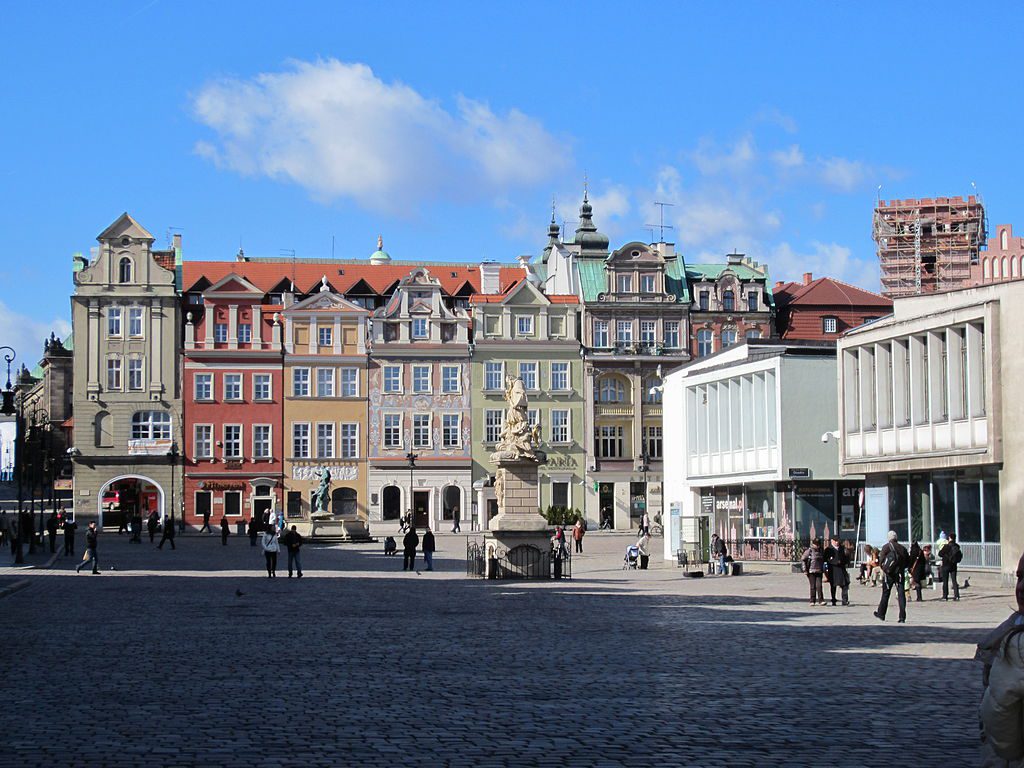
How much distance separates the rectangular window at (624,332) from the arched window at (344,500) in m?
18.3

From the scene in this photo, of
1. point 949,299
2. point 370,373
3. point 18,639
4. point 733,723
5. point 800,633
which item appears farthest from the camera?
point 370,373

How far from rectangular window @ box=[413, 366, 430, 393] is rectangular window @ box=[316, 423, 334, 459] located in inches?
225

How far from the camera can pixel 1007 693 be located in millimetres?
7668

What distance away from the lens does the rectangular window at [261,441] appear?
8719 cm

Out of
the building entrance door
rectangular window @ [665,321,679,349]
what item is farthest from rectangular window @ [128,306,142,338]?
rectangular window @ [665,321,679,349]

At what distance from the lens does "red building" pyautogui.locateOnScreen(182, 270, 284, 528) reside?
86.4m

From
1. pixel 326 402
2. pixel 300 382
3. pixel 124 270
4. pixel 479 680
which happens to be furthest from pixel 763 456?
pixel 124 270

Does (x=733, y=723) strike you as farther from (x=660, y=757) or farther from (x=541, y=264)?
(x=541, y=264)

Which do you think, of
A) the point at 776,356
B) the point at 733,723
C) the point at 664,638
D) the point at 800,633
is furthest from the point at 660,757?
the point at 776,356

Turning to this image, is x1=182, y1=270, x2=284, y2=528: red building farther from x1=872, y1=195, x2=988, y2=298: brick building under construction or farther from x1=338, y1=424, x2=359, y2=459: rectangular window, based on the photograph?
x1=872, y1=195, x2=988, y2=298: brick building under construction

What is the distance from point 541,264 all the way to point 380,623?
8395cm

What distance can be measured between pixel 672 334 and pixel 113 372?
32.9 meters

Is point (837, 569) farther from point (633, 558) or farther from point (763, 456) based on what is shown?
point (633, 558)

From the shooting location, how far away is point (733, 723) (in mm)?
13320
